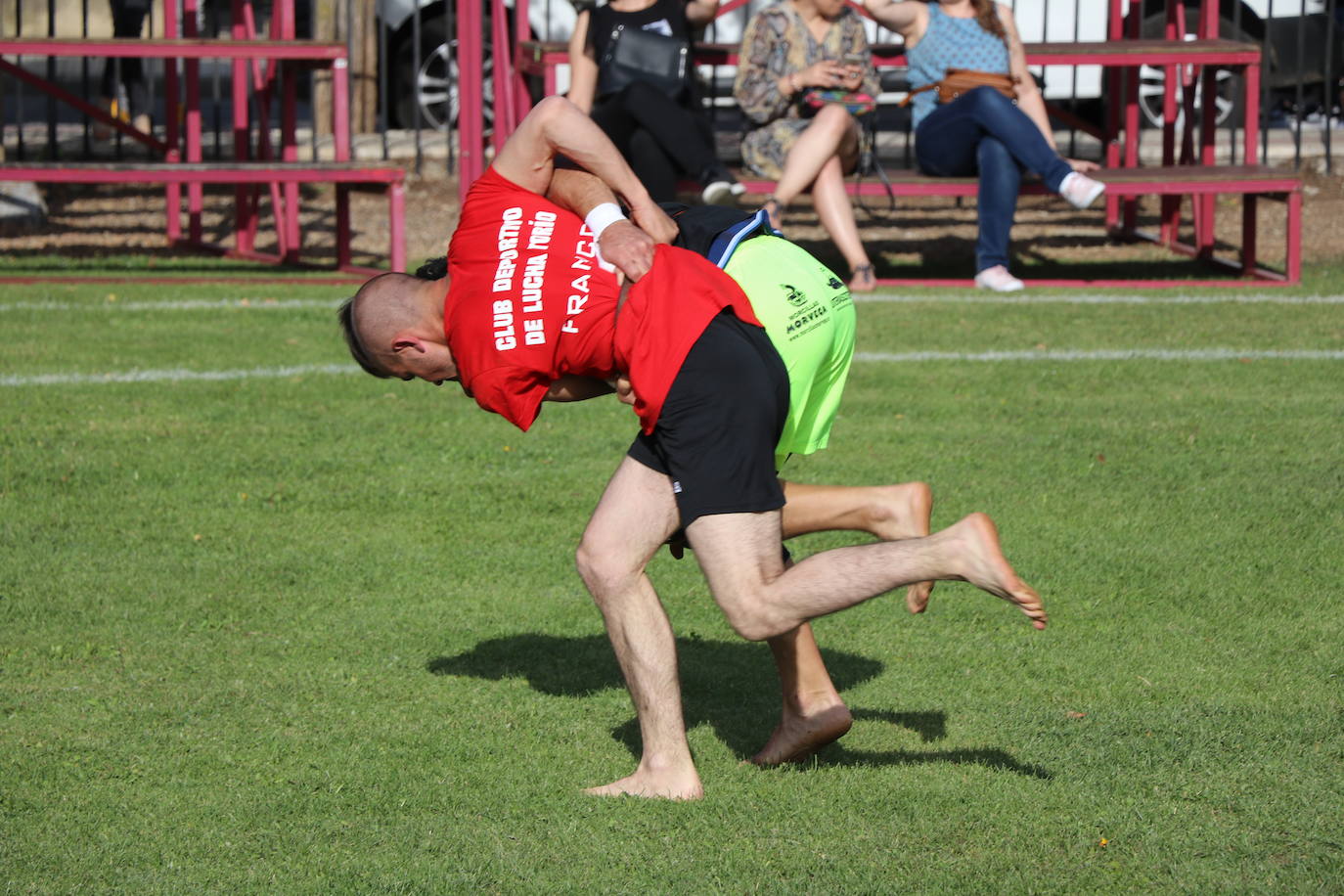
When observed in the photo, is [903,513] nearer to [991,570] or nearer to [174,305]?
[991,570]

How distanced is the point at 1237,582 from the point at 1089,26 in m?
9.99

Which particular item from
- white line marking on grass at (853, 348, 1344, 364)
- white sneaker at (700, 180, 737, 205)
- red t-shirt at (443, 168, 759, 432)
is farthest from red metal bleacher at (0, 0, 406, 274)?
red t-shirt at (443, 168, 759, 432)

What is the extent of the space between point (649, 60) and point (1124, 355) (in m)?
3.34

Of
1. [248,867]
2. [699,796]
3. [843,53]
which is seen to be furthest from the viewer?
[843,53]

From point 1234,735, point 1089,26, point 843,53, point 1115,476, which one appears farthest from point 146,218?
point 1234,735

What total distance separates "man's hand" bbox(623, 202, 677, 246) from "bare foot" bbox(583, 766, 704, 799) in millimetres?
1234

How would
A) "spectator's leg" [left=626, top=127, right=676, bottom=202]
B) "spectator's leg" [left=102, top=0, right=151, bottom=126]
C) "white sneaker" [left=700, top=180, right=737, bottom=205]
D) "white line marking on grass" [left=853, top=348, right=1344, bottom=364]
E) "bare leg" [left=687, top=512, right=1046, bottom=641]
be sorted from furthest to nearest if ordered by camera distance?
"spectator's leg" [left=102, top=0, right=151, bottom=126] → "spectator's leg" [left=626, top=127, right=676, bottom=202] → "white sneaker" [left=700, top=180, right=737, bottom=205] → "white line marking on grass" [left=853, top=348, right=1344, bottom=364] → "bare leg" [left=687, top=512, right=1046, bottom=641]

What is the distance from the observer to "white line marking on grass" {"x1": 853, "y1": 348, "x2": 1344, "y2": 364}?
8.35 m

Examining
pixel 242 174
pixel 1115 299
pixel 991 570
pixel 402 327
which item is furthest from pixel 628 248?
pixel 242 174

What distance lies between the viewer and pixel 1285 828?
11.8 feet

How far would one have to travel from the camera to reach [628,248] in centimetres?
382

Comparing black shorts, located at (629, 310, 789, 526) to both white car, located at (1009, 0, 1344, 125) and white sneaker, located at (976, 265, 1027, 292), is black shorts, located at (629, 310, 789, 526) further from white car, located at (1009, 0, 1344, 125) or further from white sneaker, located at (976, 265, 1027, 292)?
white car, located at (1009, 0, 1344, 125)

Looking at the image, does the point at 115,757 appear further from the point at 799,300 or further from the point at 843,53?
the point at 843,53

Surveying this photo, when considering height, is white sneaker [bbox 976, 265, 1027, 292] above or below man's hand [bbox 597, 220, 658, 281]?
below
